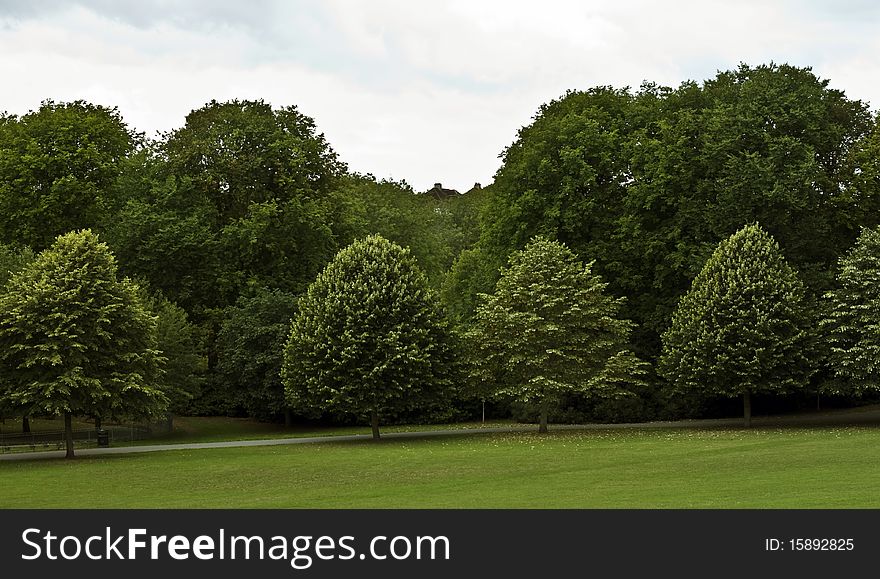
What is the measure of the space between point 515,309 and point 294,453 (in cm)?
1432

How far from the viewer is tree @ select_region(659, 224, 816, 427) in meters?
46.5

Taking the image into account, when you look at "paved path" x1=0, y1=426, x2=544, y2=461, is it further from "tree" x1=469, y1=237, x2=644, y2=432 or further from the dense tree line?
"tree" x1=469, y1=237, x2=644, y2=432

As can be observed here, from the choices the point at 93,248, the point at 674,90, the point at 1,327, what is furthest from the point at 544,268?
the point at 1,327

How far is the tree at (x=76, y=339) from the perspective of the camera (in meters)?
38.6

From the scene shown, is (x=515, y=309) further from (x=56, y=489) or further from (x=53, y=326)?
(x=56, y=489)

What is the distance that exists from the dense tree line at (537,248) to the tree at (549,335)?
114 mm

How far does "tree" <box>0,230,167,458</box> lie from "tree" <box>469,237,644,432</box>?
15832 millimetres

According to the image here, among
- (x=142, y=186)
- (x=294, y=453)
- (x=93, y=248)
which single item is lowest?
(x=294, y=453)

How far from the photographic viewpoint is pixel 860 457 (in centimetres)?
3167

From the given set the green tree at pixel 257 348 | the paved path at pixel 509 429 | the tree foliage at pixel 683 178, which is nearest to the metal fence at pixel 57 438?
the paved path at pixel 509 429

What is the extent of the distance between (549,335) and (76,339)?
2106 cm

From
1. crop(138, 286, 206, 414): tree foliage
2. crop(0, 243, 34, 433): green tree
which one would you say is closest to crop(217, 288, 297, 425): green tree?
crop(138, 286, 206, 414): tree foliage

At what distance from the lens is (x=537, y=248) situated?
2015 inches

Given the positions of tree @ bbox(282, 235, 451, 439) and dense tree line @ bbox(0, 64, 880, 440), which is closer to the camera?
tree @ bbox(282, 235, 451, 439)
